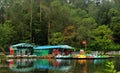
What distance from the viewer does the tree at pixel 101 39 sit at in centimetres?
5356

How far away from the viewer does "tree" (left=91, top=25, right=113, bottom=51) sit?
5356cm

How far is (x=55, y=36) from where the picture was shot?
5262 cm

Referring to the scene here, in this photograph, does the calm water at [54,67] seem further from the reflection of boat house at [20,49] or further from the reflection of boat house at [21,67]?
the reflection of boat house at [20,49]

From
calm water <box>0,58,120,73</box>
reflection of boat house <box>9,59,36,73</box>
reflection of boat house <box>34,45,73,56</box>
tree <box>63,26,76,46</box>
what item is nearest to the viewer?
calm water <box>0,58,120,73</box>

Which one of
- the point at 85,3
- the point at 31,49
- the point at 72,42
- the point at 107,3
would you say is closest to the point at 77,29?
the point at 72,42

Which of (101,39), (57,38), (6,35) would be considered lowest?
(101,39)

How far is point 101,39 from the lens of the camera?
54281 millimetres

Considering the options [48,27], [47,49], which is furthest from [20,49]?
[48,27]

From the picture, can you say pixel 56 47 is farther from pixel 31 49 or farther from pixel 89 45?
pixel 89 45

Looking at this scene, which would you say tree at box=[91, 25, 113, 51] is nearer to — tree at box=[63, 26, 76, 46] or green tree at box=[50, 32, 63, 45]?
tree at box=[63, 26, 76, 46]

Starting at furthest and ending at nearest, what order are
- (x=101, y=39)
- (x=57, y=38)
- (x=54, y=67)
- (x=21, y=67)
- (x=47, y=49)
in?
(x=101, y=39) < (x=57, y=38) < (x=47, y=49) < (x=21, y=67) < (x=54, y=67)

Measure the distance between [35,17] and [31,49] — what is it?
346 inches

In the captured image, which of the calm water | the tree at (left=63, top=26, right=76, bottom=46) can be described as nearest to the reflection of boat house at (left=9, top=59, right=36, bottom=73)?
the calm water

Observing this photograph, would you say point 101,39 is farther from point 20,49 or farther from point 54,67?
point 54,67
